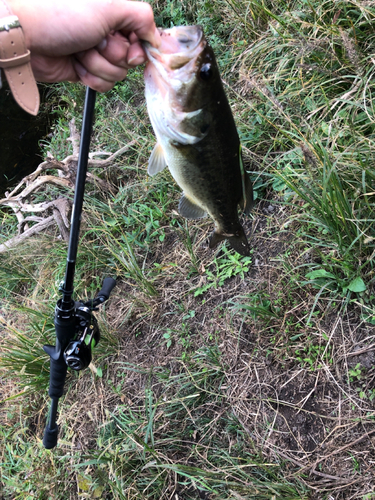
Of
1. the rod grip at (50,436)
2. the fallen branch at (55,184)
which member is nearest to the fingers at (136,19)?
the fallen branch at (55,184)

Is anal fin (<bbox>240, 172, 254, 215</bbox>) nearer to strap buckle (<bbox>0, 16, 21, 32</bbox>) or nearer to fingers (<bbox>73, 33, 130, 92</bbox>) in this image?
fingers (<bbox>73, 33, 130, 92</bbox>)

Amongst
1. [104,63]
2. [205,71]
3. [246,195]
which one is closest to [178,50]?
[205,71]

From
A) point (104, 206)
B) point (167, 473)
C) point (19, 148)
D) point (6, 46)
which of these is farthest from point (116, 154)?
point (19, 148)

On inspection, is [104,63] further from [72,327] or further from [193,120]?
[72,327]

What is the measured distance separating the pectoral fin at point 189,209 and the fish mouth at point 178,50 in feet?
2.21

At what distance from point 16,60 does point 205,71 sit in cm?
79

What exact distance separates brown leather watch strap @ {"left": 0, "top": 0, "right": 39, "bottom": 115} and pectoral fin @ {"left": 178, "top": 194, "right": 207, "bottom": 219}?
870 mm

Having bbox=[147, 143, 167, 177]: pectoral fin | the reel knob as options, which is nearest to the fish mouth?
bbox=[147, 143, 167, 177]: pectoral fin

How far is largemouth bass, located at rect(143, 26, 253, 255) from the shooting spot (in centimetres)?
158

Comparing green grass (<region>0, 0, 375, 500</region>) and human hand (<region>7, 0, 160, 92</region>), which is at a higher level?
human hand (<region>7, 0, 160, 92</region>)

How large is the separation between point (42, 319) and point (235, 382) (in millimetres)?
1996

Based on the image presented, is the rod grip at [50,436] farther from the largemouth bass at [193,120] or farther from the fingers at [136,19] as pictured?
the fingers at [136,19]

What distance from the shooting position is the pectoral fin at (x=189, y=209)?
6.86ft

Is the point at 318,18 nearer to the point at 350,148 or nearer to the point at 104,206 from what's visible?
the point at 350,148
